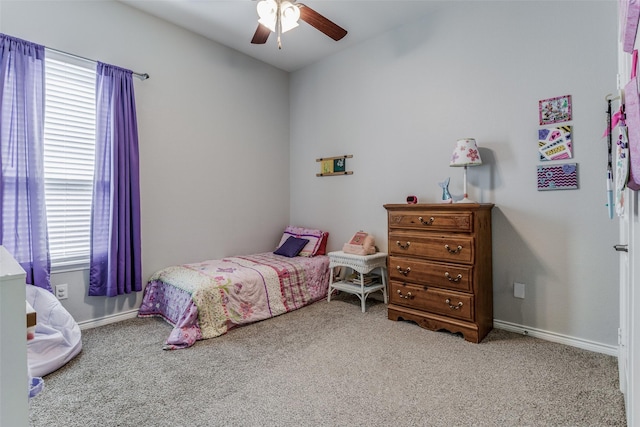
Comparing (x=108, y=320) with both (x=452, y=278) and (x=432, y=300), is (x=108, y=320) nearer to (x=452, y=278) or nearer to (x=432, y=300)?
(x=432, y=300)

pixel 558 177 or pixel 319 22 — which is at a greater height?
pixel 319 22

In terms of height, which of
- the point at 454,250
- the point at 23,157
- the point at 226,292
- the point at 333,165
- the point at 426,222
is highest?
the point at 333,165

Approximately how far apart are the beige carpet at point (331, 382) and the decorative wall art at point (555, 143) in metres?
1.40

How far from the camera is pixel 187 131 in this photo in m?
3.34

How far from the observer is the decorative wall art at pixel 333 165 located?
375 centimetres

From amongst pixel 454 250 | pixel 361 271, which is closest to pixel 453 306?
pixel 454 250

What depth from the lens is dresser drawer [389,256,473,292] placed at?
2420 mm

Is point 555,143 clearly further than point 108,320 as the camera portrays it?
No

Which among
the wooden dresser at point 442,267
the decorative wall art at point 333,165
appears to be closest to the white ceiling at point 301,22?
the decorative wall art at point 333,165

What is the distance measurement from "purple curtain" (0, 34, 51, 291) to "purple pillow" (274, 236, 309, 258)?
214cm

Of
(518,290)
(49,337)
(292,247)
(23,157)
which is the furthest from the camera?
(292,247)

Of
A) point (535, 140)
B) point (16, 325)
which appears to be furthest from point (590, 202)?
point (16, 325)

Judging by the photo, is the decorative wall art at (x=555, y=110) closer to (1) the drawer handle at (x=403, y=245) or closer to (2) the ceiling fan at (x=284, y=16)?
(1) the drawer handle at (x=403, y=245)

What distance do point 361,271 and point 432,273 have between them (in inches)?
28.5
